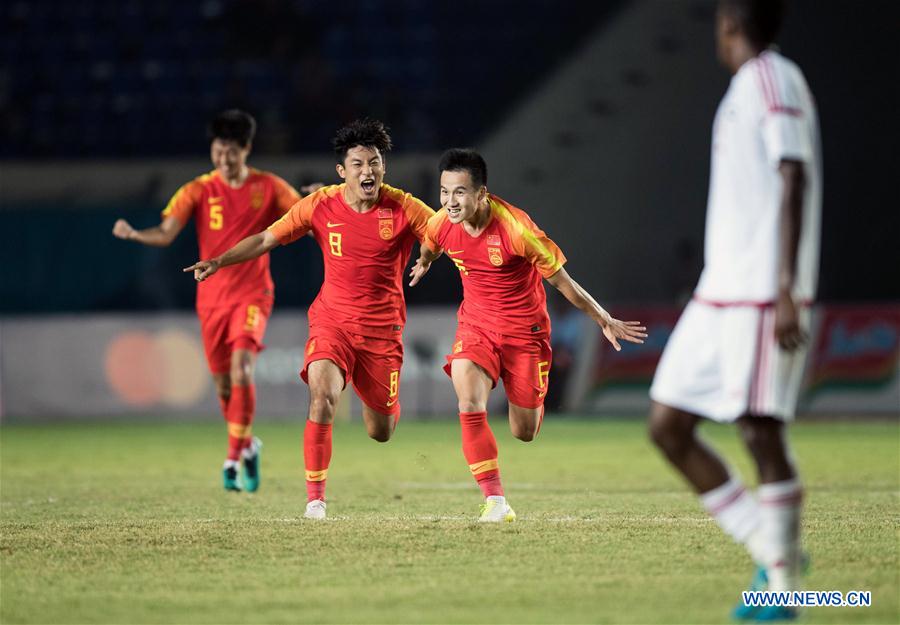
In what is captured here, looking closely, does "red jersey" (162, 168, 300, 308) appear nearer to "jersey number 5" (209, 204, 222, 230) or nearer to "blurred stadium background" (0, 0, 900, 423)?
"jersey number 5" (209, 204, 222, 230)

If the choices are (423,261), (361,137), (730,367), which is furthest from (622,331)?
(730,367)

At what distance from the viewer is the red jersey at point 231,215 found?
33.5 feet

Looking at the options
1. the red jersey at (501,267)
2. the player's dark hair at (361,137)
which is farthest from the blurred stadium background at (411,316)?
the player's dark hair at (361,137)

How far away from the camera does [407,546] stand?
674 cm

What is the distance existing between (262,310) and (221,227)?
68 cm

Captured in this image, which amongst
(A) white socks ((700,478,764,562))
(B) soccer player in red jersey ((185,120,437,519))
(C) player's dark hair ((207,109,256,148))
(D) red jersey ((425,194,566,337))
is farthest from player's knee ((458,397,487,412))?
(C) player's dark hair ((207,109,256,148))

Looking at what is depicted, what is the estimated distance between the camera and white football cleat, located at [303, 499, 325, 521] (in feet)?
26.2

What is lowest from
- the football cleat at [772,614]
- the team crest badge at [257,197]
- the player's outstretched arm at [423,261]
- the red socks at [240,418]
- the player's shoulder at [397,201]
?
the red socks at [240,418]

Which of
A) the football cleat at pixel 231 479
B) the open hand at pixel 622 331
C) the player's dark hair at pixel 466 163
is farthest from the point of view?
the football cleat at pixel 231 479

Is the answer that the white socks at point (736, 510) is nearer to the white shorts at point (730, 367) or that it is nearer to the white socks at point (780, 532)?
the white socks at point (780, 532)

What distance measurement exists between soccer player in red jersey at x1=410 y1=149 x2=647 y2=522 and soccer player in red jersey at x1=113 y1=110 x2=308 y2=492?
226 centimetres

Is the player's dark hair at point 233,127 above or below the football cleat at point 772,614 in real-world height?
above

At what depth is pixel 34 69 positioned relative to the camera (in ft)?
78.0

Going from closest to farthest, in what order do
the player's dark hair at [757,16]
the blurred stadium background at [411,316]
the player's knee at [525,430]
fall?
the player's dark hair at [757,16] < the blurred stadium background at [411,316] < the player's knee at [525,430]
